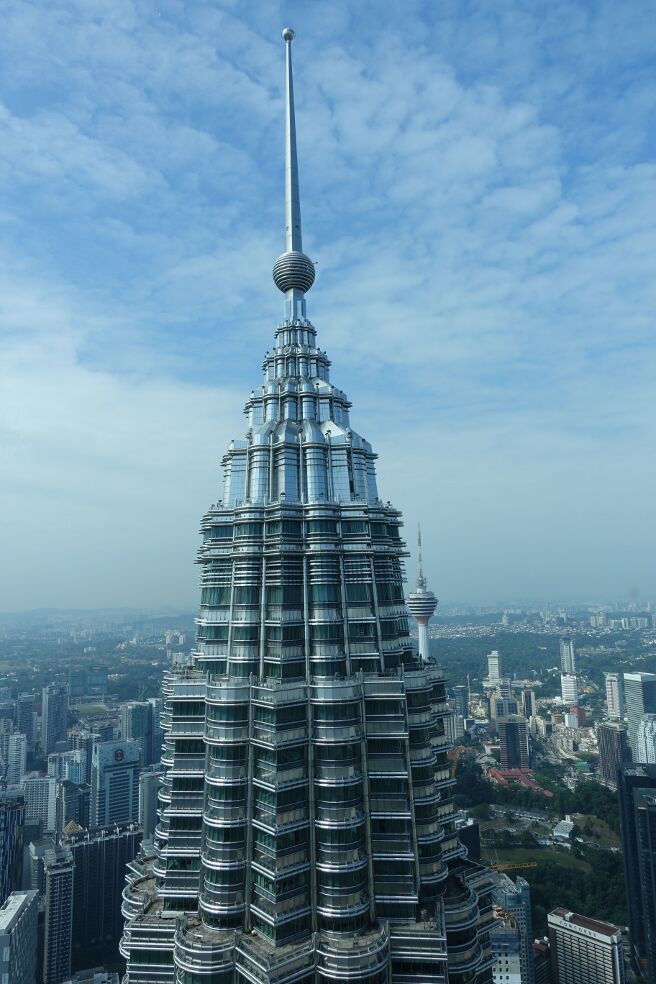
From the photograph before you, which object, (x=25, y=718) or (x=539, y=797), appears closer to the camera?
(x=539, y=797)

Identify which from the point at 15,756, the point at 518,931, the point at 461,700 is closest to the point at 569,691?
the point at 461,700

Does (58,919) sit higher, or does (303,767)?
(303,767)

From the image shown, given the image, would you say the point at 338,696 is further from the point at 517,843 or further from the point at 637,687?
the point at 637,687

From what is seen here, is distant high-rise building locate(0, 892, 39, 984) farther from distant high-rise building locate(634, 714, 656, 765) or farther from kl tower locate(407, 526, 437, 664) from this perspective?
distant high-rise building locate(634, 714, 656, 765)

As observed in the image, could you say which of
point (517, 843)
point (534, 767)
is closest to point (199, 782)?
point (517, 843)

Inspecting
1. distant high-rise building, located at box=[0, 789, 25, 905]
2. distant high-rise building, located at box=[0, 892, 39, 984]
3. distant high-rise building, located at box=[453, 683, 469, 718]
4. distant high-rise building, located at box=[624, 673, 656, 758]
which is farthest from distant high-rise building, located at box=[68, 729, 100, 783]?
distant high-rise building, located at box=[624, 673, 656, 758]

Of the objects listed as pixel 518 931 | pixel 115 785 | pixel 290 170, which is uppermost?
pixel 290 170

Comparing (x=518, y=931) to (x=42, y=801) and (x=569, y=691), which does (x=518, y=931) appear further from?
(x=569, y=691)
